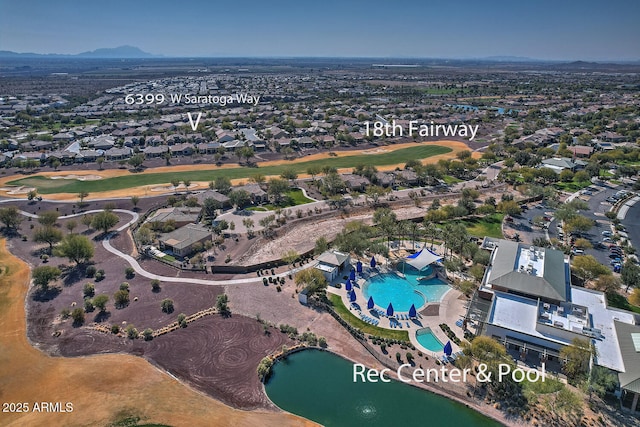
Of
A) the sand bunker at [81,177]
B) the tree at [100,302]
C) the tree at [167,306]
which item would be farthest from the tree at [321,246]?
the sand bunker at [81,177]

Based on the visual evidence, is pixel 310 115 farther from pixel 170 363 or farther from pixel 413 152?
pixel 170 363

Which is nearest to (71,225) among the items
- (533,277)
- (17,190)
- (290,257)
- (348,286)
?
(17,190)

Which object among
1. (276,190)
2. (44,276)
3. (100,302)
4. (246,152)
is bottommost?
(100,302)

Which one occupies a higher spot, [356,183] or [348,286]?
[356,183]

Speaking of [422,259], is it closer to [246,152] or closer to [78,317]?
[78,317]

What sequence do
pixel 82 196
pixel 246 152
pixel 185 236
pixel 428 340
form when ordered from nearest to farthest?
pixel 428 340 → pixel 185 236 → pixel 82 196 → pixel 246 152

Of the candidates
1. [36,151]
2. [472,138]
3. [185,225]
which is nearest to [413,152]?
[472,138]

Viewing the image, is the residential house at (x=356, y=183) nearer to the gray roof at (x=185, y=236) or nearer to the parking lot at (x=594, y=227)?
the parking lot at (x=594, y=227)
